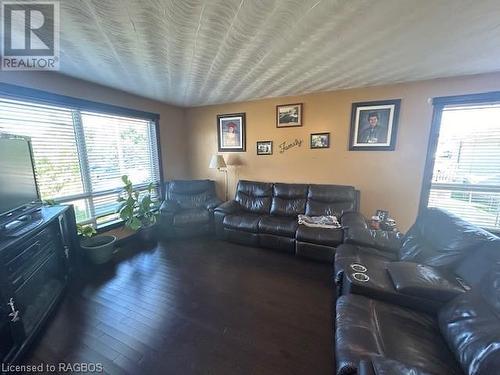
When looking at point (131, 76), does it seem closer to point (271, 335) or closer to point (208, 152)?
point (208, 152)

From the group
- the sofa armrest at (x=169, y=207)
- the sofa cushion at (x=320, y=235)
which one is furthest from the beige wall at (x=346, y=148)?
the sofa armrest at (x=169, y=207)

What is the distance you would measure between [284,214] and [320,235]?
831 millimetres

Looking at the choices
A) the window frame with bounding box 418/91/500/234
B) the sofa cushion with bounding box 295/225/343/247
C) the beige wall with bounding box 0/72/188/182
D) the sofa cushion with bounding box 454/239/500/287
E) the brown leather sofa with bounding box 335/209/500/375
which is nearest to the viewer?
the brown leather sofa with bounding box 335/209/500/375

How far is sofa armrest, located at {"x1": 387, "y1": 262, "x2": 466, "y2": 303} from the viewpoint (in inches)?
50.6

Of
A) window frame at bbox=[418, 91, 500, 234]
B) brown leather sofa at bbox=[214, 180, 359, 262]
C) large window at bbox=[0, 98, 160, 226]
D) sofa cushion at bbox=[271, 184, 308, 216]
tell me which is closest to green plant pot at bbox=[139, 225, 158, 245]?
large window at bbox=[0, 98, 160, 226]

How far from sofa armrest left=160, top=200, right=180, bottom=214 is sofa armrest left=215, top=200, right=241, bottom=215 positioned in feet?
2.42

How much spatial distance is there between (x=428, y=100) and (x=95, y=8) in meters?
3.65

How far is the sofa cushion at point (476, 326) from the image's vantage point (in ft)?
2.92

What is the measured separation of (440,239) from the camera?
5.44 feet

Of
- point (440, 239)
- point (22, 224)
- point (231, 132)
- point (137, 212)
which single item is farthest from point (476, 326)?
point (231, 132)

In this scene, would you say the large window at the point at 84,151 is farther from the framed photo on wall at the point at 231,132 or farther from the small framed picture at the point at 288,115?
the small framed picture at the point at 288,115

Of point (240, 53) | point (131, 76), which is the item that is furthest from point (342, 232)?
point (131, 76)

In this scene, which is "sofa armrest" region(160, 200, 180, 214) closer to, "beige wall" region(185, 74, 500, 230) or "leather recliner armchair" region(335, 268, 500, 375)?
"beige wall" region(185, 74, 500, 230)

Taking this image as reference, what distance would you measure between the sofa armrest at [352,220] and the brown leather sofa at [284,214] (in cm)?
14
